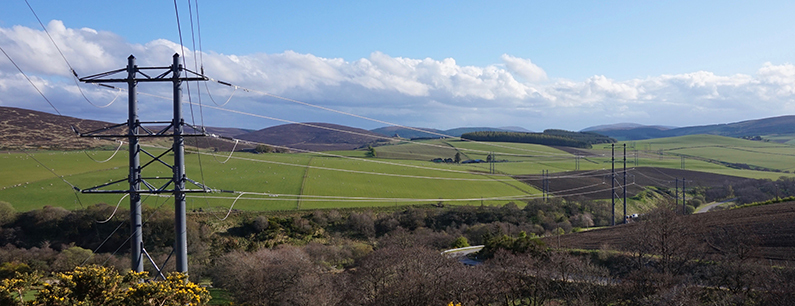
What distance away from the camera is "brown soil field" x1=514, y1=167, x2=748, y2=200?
7448 centimetres

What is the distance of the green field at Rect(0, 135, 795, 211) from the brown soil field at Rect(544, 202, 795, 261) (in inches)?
888

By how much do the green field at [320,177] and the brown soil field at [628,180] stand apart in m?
4.29

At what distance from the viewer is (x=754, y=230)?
34.7 m

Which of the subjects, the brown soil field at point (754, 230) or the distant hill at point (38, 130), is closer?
the brown soil field at point (754, 230)

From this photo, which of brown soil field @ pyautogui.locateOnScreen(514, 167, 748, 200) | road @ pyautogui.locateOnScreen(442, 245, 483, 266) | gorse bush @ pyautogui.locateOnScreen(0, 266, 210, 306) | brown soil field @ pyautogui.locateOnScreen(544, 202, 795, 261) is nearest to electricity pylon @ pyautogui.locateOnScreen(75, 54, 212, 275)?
gorse bush @ pyautogui.locateOnScreen(0, 266, 210, 306)

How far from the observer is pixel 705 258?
29.7 m

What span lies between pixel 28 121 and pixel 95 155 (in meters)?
8.85

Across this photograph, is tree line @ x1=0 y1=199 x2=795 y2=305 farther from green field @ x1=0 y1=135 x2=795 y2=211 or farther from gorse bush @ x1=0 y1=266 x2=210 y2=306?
gorse bush @ x1=0 y1=266 x2=210 y2=306

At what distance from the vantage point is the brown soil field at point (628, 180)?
74.5m

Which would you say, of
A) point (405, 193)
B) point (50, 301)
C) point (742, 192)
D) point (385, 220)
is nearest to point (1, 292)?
point (50, 301)

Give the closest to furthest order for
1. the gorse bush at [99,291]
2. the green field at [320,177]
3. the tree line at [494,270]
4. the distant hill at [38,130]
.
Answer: the gorse bush at [99,291], the tree line at [494,270], the green field at [320,177], the distant hill at [38,130]

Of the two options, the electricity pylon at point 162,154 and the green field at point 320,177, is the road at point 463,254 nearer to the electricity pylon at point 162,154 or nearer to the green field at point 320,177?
the green field at point 320,177

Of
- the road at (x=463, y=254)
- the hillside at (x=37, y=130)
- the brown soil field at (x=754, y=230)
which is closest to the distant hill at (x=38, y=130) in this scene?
the hillside at (x=37, y=130)

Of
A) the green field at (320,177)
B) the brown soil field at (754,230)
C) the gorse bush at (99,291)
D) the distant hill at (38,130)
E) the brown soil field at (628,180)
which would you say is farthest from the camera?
the brown soil field at (628,180)
